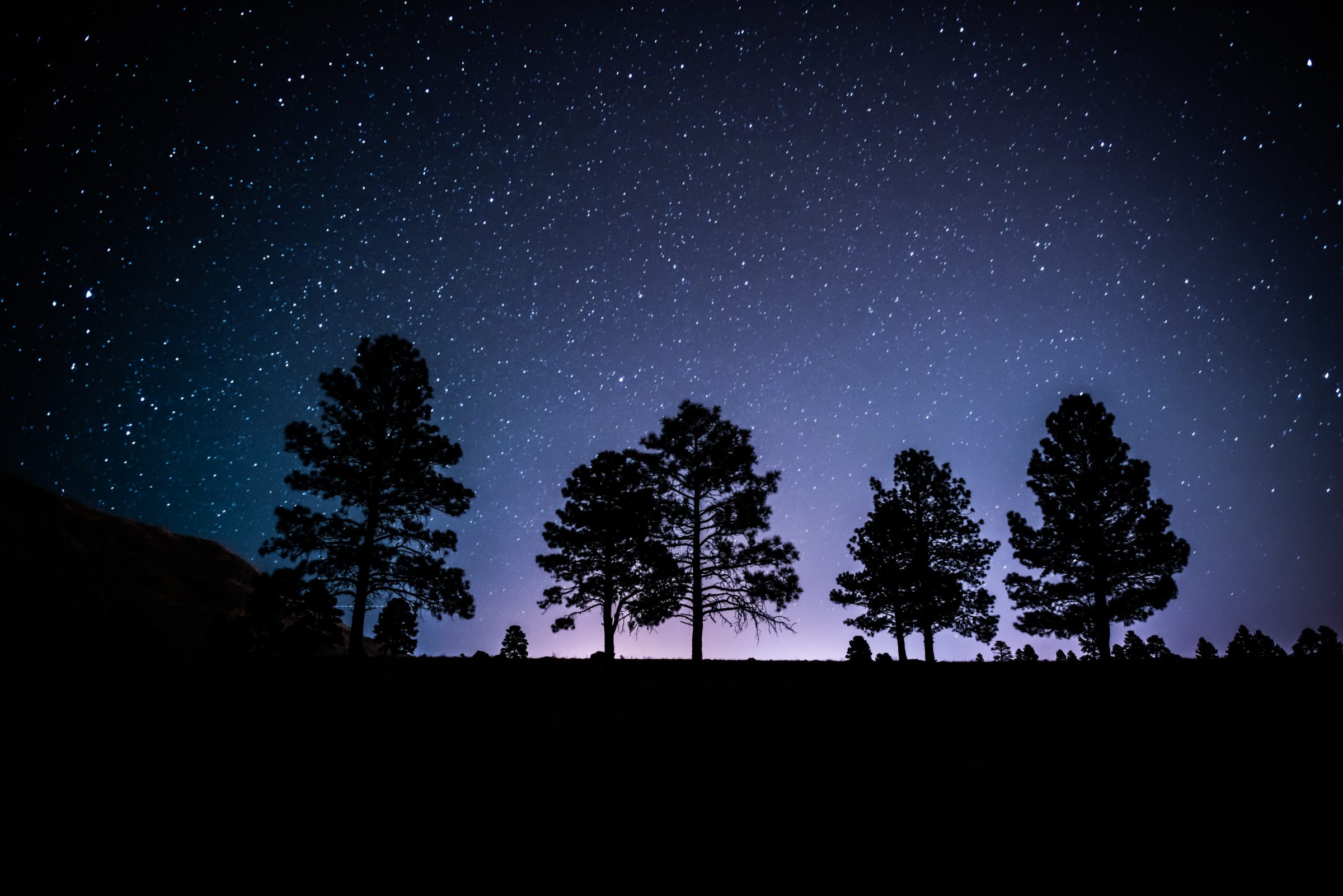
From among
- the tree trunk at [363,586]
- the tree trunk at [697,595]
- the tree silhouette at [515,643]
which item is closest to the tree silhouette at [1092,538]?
the tree trunk at [697,595]

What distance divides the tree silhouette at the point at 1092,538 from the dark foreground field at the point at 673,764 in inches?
192

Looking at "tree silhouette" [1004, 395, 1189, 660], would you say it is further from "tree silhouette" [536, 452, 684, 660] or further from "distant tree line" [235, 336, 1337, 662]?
"tree silhouette" [536, 452, 684, 660]

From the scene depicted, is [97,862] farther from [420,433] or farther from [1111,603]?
[1111,603]

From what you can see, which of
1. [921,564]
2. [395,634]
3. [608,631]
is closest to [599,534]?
[608,631]

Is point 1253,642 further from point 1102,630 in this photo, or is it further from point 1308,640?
point 1102,630

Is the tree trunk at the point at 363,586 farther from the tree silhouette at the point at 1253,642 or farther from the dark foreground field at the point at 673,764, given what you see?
the tree silhouette at the point at 1253,642

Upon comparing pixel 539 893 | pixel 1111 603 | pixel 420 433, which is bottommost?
pixel 539 893

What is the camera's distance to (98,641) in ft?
159

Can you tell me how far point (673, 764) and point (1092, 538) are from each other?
22118mm

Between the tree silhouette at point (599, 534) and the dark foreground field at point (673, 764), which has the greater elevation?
the tree silhouette at point (599, 534)

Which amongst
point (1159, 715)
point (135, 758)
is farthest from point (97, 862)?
point (1159, 715)

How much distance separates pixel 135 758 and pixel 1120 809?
51.0ft

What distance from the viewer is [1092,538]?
78.0 ft

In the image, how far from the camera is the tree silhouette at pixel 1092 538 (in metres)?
22.7
